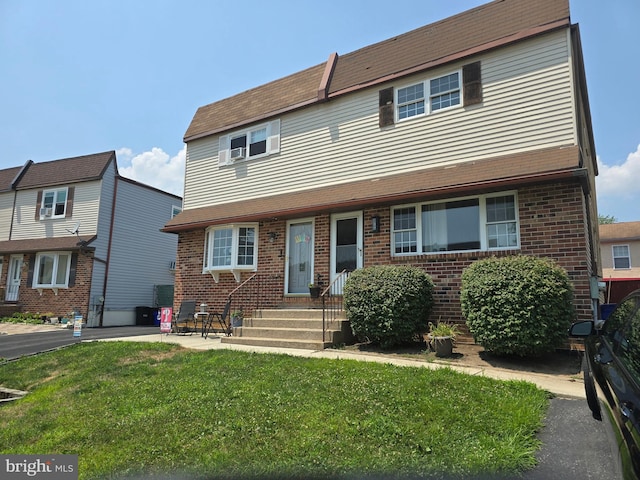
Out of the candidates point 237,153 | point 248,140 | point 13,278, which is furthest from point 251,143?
point 13,278

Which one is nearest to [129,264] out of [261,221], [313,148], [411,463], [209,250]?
[209,250]

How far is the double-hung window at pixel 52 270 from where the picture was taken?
61.6 feet

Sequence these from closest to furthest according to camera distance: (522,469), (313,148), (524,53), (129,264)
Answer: (522,469) → (524,53) → (313,148) → (129,264)

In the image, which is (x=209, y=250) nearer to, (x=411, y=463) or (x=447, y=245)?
(x=447, y=245)

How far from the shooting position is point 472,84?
30.1 feet

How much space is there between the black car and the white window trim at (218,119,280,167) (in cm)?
1021

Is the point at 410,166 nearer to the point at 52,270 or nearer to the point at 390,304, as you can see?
the point at 390,304

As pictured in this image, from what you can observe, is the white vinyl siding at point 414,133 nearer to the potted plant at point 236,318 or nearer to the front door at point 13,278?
the potted plant at point 236,318

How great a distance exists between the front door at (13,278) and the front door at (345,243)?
17.8m

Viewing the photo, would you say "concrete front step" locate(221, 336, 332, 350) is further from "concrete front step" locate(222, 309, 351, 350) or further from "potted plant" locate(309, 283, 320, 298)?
"potted plant" locate(309, 283, 320, 298)

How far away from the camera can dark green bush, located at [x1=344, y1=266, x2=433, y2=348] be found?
7.45m

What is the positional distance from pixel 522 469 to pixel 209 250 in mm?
10602

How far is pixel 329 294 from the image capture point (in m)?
10.1

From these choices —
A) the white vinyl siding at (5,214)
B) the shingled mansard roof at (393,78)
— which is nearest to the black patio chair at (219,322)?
Result: the shingled mansard roof at (393,78)
